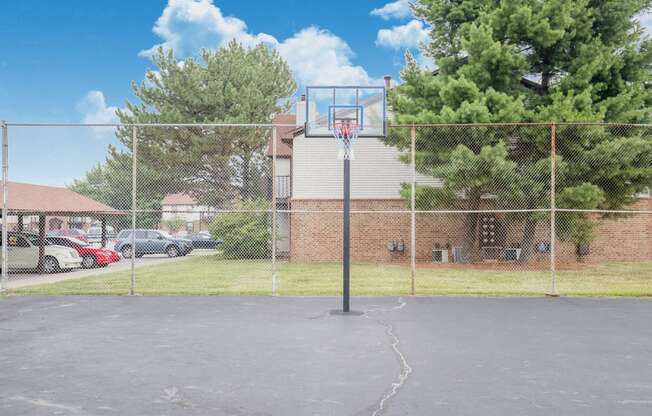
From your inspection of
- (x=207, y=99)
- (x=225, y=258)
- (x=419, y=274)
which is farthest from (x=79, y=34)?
(x=419, y=274)

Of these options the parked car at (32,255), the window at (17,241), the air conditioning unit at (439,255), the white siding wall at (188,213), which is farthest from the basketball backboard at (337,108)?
the window at (17,241)

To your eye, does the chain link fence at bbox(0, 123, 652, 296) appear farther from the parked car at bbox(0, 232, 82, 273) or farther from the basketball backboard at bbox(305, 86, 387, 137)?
the basketball backboard at bbox(305, 86, 387, 137)

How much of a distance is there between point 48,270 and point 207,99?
14440 mm

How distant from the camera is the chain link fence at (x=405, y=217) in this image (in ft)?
55.2

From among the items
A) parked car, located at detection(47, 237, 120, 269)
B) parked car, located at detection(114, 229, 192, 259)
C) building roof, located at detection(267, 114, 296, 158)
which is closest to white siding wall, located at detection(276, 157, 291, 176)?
building roof, located at detection(267, 114, 296, 158)

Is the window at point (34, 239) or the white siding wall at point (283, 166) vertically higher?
the white siding wall at point (283, 166)

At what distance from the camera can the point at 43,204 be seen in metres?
18.5

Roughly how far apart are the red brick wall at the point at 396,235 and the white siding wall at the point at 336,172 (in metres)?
0.39

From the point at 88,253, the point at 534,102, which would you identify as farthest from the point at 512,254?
the point at 88,253

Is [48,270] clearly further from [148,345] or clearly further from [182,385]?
[182,385]

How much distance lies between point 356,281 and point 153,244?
15.6m

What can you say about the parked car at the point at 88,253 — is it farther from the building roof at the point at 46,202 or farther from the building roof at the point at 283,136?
the building roof at the point at 283,136

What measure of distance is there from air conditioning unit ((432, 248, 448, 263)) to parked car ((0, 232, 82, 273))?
44.6 ft

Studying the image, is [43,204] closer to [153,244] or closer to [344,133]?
[153,244]
